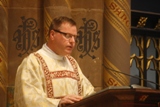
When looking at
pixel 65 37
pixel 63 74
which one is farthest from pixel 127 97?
pixel 63 74

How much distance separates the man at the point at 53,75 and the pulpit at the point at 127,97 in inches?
21.3

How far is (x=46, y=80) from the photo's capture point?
5492 mm

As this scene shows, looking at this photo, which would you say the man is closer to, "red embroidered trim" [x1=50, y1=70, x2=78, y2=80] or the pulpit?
"red embroidered trim" [x1=50, y1=70, x2=78, y2=80]

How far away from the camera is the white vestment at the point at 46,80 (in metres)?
5.29

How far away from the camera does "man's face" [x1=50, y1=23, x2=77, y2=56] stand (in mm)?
5426

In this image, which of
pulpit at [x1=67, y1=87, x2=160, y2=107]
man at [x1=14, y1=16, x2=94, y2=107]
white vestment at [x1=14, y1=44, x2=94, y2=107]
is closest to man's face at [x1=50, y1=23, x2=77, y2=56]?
man at [x1=14, y1=16, x2=94, y2=107]

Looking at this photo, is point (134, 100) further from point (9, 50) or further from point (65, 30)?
point (9, 50)

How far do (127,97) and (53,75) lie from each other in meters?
1.24

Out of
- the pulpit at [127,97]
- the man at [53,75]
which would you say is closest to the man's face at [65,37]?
the man at [53,75]

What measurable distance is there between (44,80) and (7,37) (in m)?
2.11

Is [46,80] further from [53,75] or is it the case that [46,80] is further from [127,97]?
[127,97]

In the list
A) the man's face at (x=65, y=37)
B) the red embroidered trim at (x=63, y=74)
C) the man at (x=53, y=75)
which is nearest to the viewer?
the man at (x=53, y=75)

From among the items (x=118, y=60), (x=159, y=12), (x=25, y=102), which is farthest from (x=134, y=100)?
(x=159, y=12)

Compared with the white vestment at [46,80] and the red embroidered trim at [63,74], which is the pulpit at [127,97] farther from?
the red embroidered trim at [63,74]
